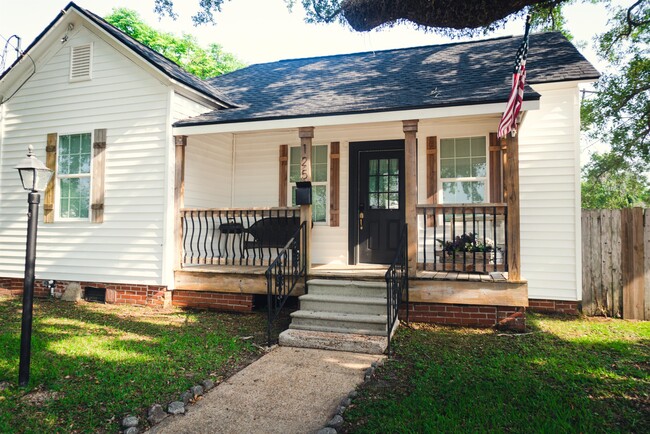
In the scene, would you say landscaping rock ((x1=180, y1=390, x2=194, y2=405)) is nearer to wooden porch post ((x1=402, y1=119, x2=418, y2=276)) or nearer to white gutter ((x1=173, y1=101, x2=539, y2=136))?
wooden porch post ((x1=402, y1=119, x2=418, y2=276))

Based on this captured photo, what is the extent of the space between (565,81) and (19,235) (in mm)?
9826

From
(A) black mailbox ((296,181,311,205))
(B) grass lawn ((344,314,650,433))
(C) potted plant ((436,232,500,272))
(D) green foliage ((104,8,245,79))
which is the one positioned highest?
(D) green foliage ((104,8,245,79))

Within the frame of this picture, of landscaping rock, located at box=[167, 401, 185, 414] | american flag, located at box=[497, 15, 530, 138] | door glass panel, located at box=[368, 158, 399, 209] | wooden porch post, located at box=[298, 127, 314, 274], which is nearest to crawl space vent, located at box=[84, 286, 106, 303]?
wooden porch post, located at box=[298, 127, 314, 274]

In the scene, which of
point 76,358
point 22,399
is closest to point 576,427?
point 22,399

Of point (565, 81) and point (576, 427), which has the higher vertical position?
point (565, 81)

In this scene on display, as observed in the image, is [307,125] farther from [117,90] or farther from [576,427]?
[576,427]

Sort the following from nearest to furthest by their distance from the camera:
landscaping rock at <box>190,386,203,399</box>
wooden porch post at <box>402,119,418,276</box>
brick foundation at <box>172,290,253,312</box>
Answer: landscaping rock at <box>190,386,203,399</box>
wooden porch post at <box>402,119,418,276</box>
brick foundation at <box>172,290,253,312</box>

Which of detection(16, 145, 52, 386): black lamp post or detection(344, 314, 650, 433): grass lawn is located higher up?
detection(16, 145, 52, 386): black lamp post

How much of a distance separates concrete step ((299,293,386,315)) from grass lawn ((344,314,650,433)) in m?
0.46

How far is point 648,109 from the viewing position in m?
12.9

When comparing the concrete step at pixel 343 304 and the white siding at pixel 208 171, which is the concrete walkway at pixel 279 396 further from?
the white siding at pixel 208 171

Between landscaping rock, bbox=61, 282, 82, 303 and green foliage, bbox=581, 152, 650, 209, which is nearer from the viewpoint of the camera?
landscaping rock, bbox=61, 282, 82, 303

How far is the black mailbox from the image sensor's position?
612 cm

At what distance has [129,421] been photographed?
300cm
